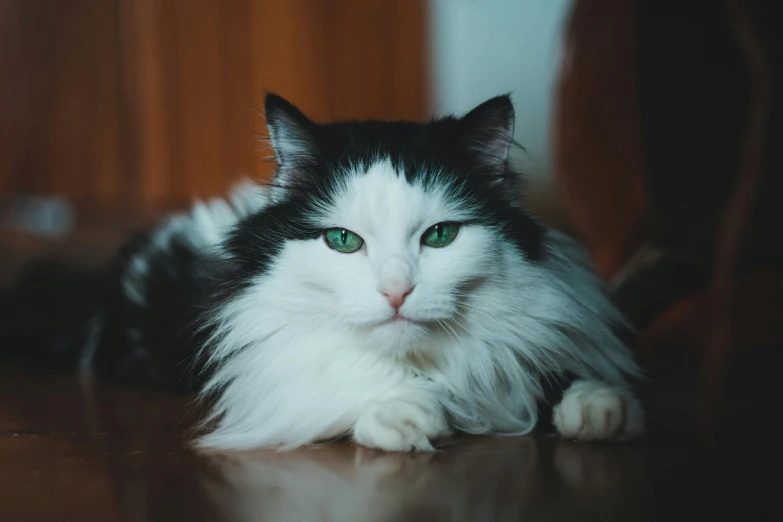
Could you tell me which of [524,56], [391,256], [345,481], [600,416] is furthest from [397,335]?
[524,56]

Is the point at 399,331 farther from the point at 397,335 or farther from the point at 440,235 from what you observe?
the point at 440,235

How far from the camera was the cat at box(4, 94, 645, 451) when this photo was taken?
1.08 meters

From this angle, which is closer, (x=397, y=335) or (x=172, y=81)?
(x=397, y=335)

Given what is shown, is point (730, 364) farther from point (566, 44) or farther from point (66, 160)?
point (66, 160)

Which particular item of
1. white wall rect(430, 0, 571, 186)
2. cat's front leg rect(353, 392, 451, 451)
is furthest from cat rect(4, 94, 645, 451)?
white wall rect(430, 0, 571, 186)

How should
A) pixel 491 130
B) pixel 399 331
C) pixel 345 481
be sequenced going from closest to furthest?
pixel 345 481
pixel 399 331
pixel 491 130

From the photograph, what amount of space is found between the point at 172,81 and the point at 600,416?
2.46 m

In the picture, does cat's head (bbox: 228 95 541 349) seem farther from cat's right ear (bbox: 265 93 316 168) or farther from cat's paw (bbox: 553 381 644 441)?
cat's paw (bbox: 553 381 644 441)

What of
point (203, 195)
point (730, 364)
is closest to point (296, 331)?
point (730, 364)

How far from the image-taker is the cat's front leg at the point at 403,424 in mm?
1077

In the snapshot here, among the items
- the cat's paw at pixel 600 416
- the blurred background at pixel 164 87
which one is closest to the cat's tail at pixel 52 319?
the blurred background at pixel 164 87

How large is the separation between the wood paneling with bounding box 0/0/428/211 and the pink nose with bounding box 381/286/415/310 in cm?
206

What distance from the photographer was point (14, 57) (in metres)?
3.02

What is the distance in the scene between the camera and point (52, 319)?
6.35 feet
